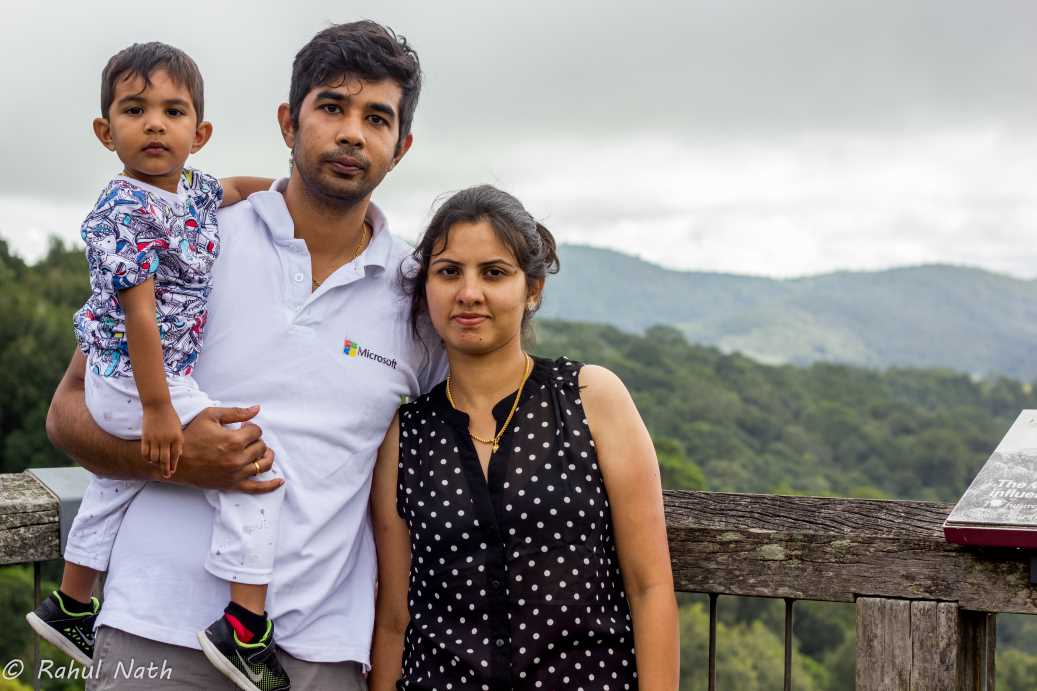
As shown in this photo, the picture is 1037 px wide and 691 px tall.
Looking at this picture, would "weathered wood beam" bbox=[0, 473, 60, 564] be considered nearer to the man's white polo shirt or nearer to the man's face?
the man's white polo shirt

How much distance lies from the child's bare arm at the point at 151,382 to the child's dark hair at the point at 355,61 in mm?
670

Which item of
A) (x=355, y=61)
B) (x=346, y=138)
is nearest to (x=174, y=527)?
(x=346, y=138)

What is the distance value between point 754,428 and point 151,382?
6822 centimetres

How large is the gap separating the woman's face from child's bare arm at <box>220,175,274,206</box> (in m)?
0.60

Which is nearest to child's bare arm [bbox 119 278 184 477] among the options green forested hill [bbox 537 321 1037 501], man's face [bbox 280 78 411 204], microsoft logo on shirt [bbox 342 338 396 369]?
microsoft logo on shirt [bbox 342 338 396 369]

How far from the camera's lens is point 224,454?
2457mm

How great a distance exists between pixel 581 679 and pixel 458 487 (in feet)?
1.64

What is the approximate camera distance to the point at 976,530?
7.23 ft

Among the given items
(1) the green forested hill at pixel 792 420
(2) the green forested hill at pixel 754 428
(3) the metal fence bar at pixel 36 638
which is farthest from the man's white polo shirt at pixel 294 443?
(1) the green forested hill at pixel 792 420

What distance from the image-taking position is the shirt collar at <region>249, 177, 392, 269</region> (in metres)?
2.73

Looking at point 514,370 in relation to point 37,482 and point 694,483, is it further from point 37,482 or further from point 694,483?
point 694,483

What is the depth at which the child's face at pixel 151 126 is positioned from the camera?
2572mm

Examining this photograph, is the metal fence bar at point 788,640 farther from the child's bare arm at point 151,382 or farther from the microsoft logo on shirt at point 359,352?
the child's bare arm at point 151,382

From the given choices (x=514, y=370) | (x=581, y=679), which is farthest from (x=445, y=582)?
(x=514, y=370)
